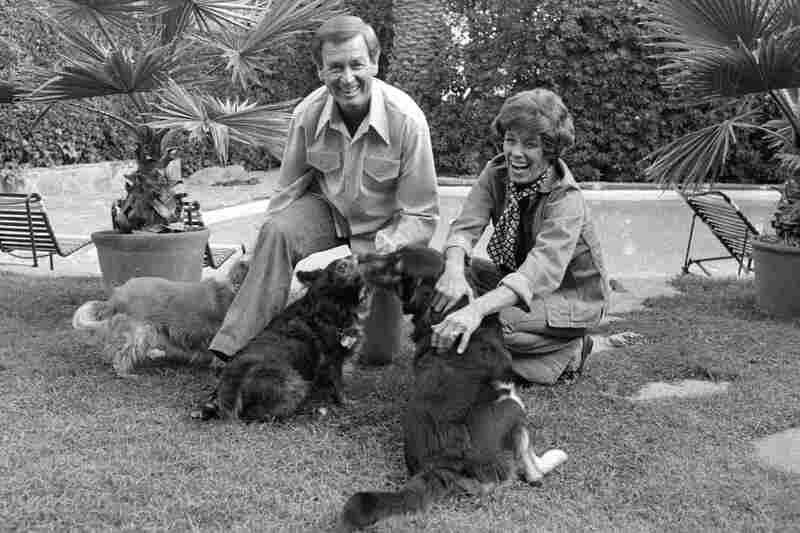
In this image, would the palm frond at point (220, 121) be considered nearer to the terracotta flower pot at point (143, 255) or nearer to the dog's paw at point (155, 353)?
the terracotta flower pot at point (143, 255)

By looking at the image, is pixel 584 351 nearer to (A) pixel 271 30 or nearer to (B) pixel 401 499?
(B) pixel 401 499

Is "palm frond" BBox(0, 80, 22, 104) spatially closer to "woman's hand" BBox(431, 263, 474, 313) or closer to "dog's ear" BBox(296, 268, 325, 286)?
"dog's ear" BBox(296, 268, 325, 286)

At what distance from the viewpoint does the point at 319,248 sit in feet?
15.3

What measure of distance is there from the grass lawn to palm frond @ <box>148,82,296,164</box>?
1527 mm

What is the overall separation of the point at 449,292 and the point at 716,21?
364 cm

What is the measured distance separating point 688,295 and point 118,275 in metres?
4.90

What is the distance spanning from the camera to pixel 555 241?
390cm

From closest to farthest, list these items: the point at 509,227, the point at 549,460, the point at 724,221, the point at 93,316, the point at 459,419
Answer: the point at 459,419
the point at 549,460
the point at 509,227
the point at 93,316
the point at 724,221

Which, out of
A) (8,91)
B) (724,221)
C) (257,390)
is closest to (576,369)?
(257,390)

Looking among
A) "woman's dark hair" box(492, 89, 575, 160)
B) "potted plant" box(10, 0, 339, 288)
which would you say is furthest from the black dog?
"potted plant" box(10, 0, 339, 288)

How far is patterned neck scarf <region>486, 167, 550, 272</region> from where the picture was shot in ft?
13.5

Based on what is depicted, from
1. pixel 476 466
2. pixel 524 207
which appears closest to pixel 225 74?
pixel 524 207

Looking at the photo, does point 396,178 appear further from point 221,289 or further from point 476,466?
point 476,466

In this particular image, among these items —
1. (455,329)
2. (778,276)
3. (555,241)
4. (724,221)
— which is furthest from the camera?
(724,221)
